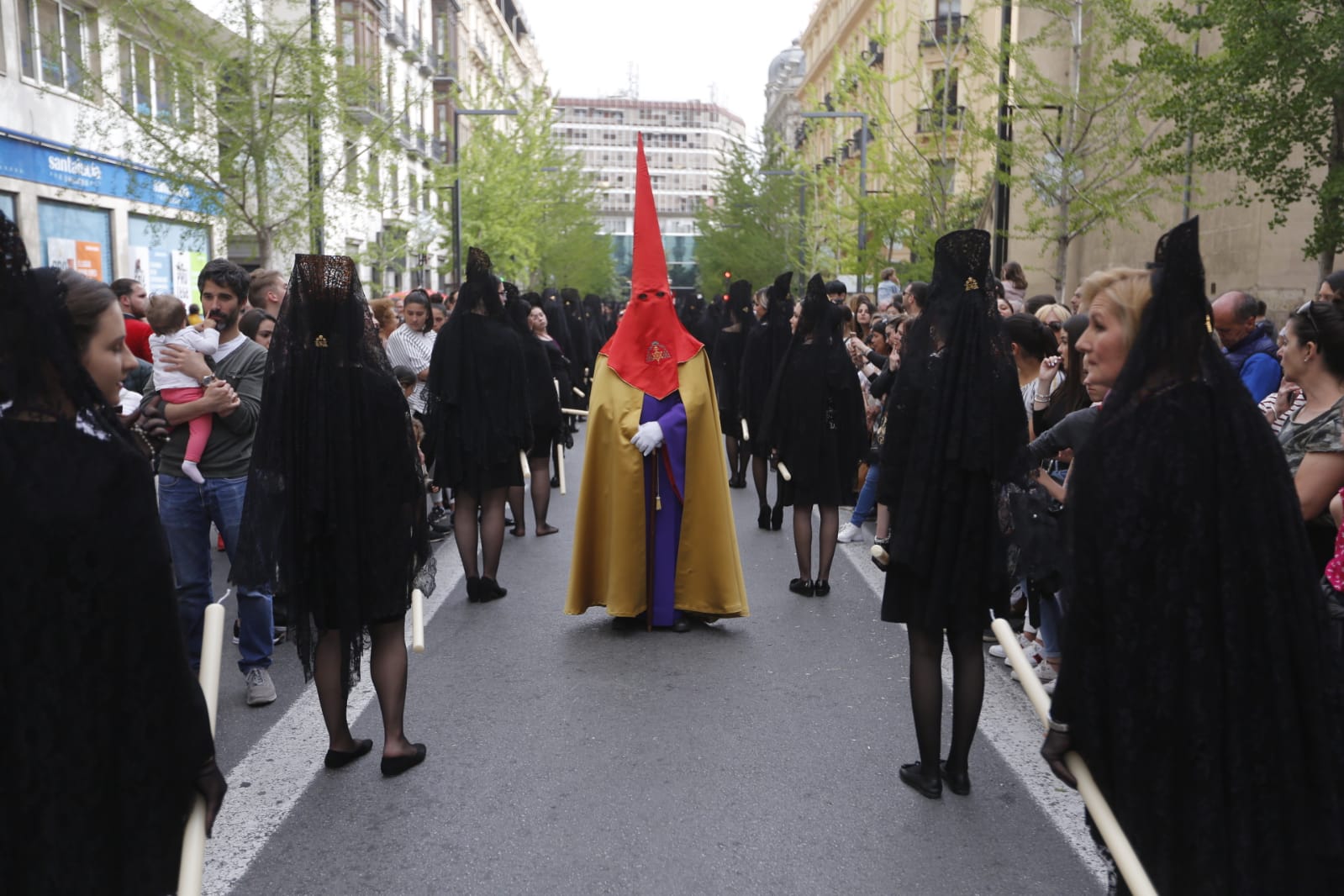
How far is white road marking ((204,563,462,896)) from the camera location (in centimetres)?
408

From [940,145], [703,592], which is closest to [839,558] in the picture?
[703,592]

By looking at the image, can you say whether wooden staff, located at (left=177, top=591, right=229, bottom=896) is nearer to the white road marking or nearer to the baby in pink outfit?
the white road marking

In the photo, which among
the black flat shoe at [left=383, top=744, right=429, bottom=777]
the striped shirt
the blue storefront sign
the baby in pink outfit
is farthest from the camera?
the blue storefront sign

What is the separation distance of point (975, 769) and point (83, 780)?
3.41 m

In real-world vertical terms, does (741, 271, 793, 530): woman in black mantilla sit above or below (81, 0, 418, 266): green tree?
below

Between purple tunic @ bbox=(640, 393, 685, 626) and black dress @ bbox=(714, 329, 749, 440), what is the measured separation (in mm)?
5431

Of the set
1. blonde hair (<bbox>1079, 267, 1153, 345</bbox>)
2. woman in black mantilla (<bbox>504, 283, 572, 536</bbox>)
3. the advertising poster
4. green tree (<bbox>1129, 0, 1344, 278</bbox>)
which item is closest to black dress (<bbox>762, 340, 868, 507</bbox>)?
woman in black mantilla (<bbox>504, 283, 572, 536</bbox>)

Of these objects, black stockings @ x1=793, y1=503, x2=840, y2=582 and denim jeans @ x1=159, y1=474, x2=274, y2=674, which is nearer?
denim jeans @ x1=159, y1=474, x2=274, y2=674

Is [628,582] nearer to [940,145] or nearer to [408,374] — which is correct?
[408,374]

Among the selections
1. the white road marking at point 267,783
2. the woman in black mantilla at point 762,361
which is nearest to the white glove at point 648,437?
the white road marking at point 267,783

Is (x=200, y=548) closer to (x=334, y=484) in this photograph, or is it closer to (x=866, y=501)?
(x=334, y=484)

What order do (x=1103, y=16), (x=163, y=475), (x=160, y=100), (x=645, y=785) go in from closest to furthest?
(x=645, y=785) < (x=163, y=475) < (x=1103, y=16) < (x=160, y=100)

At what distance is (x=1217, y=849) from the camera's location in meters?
2.72

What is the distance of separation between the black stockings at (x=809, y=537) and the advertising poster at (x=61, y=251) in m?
14.9
